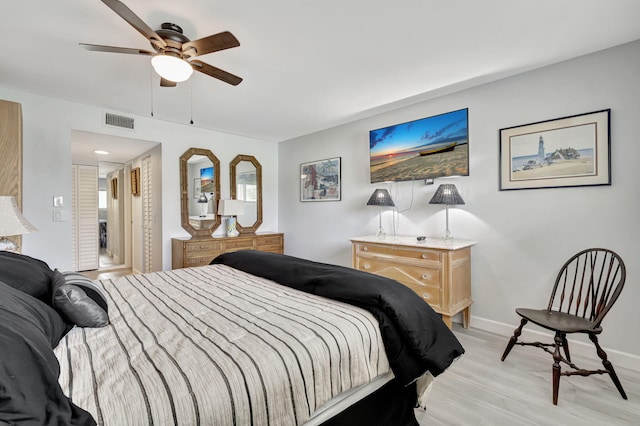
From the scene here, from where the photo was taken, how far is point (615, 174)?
228cm

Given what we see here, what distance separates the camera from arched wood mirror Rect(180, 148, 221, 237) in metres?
4.27

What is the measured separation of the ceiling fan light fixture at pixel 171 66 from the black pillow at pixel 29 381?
67.0 inches

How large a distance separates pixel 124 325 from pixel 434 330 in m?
1.49

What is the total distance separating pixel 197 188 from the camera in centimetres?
443

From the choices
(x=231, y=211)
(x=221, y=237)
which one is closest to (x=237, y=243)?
(x=221, y=237)

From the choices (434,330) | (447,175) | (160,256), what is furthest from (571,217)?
(160,256)

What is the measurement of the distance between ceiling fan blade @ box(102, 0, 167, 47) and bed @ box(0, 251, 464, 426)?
134cm

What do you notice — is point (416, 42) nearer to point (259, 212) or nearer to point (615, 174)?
point (615, 174)

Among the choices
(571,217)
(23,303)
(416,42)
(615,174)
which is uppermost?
(416,42)

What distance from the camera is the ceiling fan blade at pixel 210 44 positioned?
178 cm

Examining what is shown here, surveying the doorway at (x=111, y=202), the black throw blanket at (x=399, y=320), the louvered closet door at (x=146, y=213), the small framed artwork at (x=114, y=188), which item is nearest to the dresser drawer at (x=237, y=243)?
the doorway at (x=111, y=202)

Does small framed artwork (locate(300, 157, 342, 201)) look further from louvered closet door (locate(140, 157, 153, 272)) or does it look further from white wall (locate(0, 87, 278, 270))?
louvered closet door (locate(140, 157, 153, 272))

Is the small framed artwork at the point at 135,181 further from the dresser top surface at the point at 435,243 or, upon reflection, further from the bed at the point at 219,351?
the dresser top surface at the point at 435,243

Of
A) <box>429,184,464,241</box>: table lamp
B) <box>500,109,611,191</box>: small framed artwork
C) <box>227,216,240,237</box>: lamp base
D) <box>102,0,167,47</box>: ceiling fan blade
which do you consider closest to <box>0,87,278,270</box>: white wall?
<box>227,216,240,237</box>: lamp base
